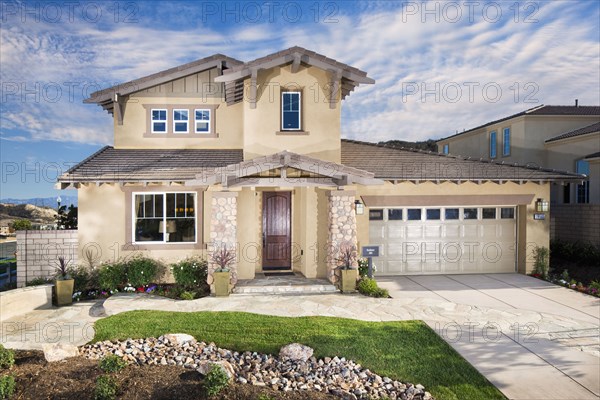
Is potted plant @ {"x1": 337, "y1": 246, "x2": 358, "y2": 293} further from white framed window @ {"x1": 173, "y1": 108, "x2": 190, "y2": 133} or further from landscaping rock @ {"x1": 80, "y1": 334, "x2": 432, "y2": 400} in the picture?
white framed window @ {"x1": 173, "y1": 108, "x2": 190, "y2": 133}

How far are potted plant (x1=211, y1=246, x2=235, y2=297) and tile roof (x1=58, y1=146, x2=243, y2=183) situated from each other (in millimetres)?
2465

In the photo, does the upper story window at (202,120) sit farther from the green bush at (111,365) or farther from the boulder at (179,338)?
the green bush at (111,365)

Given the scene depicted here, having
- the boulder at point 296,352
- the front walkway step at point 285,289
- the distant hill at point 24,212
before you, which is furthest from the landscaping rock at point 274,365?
the distant hill at point 24,212

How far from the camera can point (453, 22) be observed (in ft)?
42.3

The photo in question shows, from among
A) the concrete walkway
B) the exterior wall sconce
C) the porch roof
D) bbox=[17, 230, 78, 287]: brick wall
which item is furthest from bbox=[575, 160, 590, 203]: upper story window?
bbox=[17, 230, 78, 287]: brick wall

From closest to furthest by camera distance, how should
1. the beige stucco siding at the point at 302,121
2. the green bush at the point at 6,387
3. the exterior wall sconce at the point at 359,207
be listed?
1. the green bush at the point at 6,387
2. the beige stucco siding at the point at 302,121
3. the exterior wall sconce at the point at 359,207

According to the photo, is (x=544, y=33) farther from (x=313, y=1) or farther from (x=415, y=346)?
(x=415, y=346)

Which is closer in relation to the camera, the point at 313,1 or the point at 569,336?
the point at 569,336

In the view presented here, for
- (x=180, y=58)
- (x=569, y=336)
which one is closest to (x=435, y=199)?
(x=569, y=336)

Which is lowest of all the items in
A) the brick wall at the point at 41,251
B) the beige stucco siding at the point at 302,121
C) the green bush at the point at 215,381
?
the green bush at the point at 215,381

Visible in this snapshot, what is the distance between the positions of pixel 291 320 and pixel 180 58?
47.9 ft

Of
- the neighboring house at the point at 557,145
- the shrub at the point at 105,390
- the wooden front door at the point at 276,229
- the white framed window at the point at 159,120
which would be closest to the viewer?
the shrub at the point at 105,390

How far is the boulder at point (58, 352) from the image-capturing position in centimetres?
629

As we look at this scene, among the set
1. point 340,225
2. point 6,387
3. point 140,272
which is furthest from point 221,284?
point 6,387
